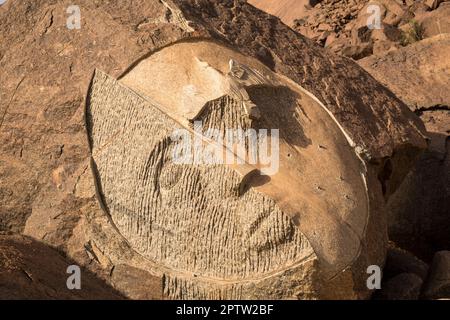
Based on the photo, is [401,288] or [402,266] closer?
[401,288]

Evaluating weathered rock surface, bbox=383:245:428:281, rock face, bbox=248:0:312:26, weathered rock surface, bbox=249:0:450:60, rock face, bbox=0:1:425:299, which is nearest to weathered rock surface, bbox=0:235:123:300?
rock face, bbox=0:1:425:299

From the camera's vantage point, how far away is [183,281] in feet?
14.6

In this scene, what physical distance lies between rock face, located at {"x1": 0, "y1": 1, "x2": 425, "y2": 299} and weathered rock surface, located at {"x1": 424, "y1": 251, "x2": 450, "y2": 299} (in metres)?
0.34

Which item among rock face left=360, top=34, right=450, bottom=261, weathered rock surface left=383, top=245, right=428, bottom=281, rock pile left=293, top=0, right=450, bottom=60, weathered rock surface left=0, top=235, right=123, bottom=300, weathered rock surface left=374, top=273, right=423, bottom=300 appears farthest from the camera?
rock pile left=293, top=0, right=450, bottom=60

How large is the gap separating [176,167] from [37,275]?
2.76 ft

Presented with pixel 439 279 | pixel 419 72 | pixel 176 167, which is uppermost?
pixel 176 167

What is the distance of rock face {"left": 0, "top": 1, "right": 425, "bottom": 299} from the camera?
4410mm

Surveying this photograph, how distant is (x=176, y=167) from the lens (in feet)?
14.8

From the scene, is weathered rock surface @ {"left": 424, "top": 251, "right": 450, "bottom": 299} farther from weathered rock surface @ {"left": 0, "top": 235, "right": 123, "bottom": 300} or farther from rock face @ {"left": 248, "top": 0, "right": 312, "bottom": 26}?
rock face @ {"left": 248, "top": 0, "right": 312, "bottom": 26}

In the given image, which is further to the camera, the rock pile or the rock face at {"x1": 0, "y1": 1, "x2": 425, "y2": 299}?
the rock pile

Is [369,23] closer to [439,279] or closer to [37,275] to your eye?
[439,279]

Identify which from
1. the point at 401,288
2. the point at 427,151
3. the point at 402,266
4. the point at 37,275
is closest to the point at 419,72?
the point at 427,151

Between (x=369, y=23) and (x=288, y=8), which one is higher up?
(x=369, y=23)

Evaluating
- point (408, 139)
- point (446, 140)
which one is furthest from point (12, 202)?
point (446, 140)
